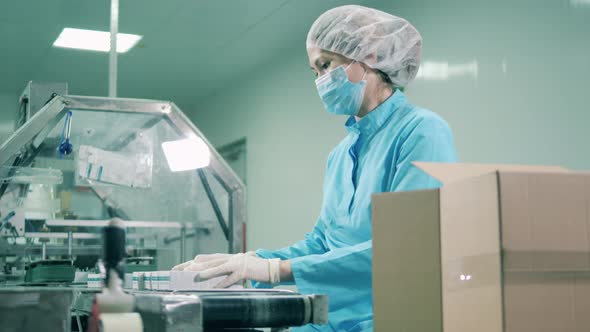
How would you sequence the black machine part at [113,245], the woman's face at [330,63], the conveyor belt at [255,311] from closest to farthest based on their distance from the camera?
the black machine part at [113,245], the conveyor belt at [255,311], the woman's face at [330,63]

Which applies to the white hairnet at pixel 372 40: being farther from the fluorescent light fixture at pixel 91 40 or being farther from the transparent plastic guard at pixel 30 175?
the fluorescent light fixture at pixel 91 40

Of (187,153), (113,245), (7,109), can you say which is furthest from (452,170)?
(7,109)

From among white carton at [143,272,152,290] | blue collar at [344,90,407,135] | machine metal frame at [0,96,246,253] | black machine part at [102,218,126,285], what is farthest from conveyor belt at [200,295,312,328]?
machine metal frame at [0,96,246,253]

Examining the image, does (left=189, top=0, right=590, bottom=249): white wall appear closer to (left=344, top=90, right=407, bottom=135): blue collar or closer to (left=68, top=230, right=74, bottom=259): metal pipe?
(left=344, top=90, right=407, bottom=135): blue collar

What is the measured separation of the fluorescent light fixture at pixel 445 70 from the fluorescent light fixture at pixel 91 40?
2.30 metres

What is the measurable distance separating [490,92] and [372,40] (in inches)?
62.3

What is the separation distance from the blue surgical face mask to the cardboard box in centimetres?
78

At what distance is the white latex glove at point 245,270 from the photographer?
4.46 ft

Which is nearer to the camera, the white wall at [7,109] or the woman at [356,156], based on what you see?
the woman at [356,156]

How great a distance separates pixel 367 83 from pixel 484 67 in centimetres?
164

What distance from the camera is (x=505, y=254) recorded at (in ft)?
2.82

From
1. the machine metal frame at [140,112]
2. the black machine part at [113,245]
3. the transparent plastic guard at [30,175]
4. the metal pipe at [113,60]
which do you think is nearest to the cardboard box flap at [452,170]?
the black machine part at [113,245]

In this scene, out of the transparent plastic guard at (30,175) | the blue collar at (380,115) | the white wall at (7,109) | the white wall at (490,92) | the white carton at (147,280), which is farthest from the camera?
the white wall at (7,109)

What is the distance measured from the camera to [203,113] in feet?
23.0
